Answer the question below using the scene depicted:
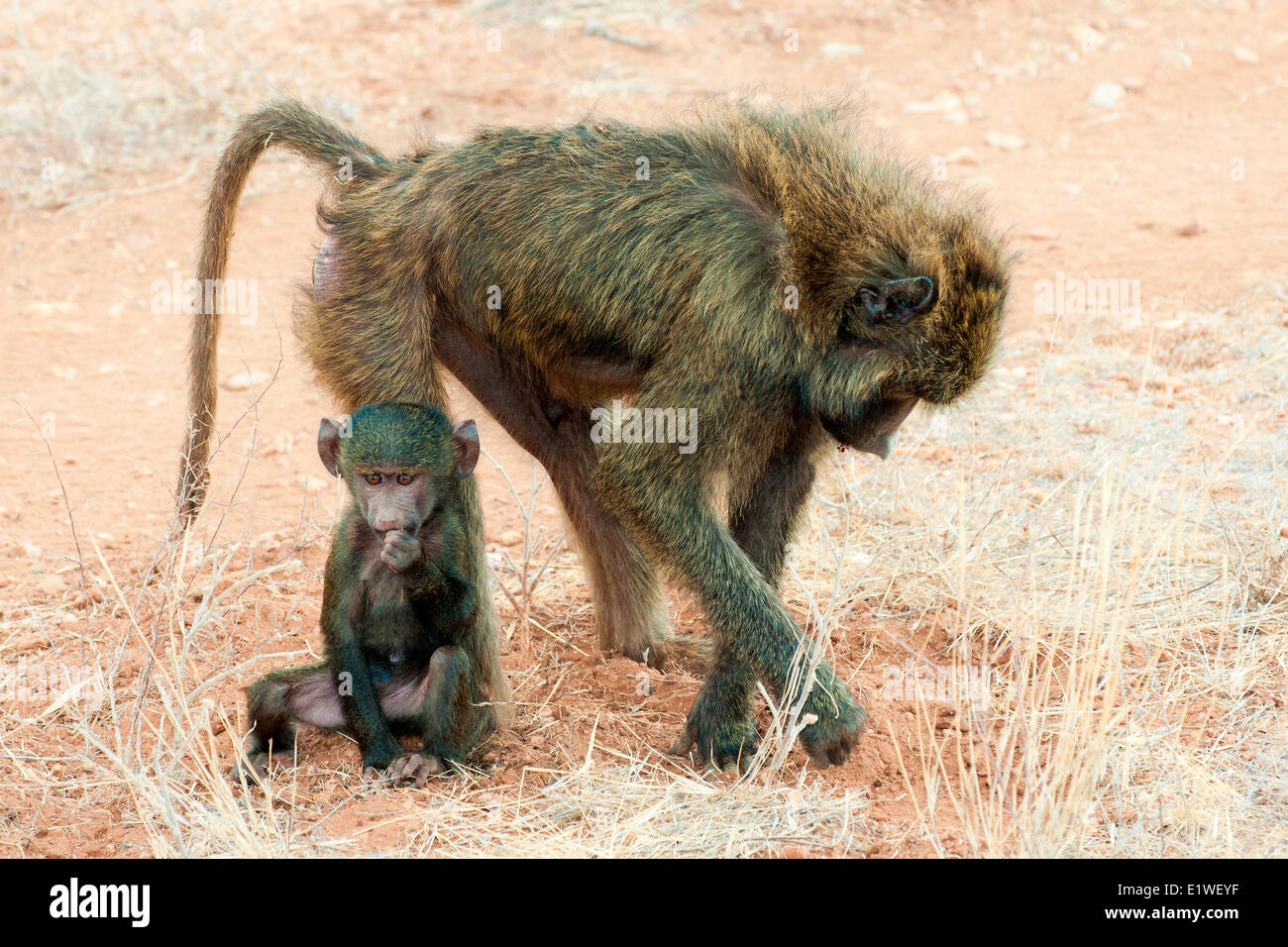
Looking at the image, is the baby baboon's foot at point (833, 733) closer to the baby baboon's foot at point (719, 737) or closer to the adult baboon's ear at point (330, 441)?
the baby baboon's foot at point (719, 737)

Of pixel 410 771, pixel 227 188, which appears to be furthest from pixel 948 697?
pixel 227 188

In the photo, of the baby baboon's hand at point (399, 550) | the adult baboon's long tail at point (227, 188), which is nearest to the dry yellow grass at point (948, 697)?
the adult baboon's long tail at point (227, 188)

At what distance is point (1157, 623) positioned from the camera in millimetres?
4016

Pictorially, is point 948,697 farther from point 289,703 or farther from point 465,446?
point 289,703

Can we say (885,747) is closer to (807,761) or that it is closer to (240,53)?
(807,761)

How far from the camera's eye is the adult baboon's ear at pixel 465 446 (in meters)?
3.26

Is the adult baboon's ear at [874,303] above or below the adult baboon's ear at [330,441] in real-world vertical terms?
above

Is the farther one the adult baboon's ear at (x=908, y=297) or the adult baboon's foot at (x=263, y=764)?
the adult baboon's foot at (x=263, y=764)

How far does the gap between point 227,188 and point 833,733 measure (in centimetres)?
211

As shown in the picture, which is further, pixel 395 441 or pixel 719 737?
pixel 719 737

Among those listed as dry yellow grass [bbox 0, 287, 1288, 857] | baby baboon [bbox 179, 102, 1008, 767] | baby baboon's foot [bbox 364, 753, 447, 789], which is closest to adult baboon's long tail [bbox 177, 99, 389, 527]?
baby baboon [bbox 179, 102, 1008, 767]

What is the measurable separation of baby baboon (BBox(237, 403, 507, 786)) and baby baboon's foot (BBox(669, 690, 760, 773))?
21.9 inches

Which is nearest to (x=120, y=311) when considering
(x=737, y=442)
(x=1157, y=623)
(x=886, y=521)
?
(x=886, y=521)

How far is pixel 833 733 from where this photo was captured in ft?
10.6
